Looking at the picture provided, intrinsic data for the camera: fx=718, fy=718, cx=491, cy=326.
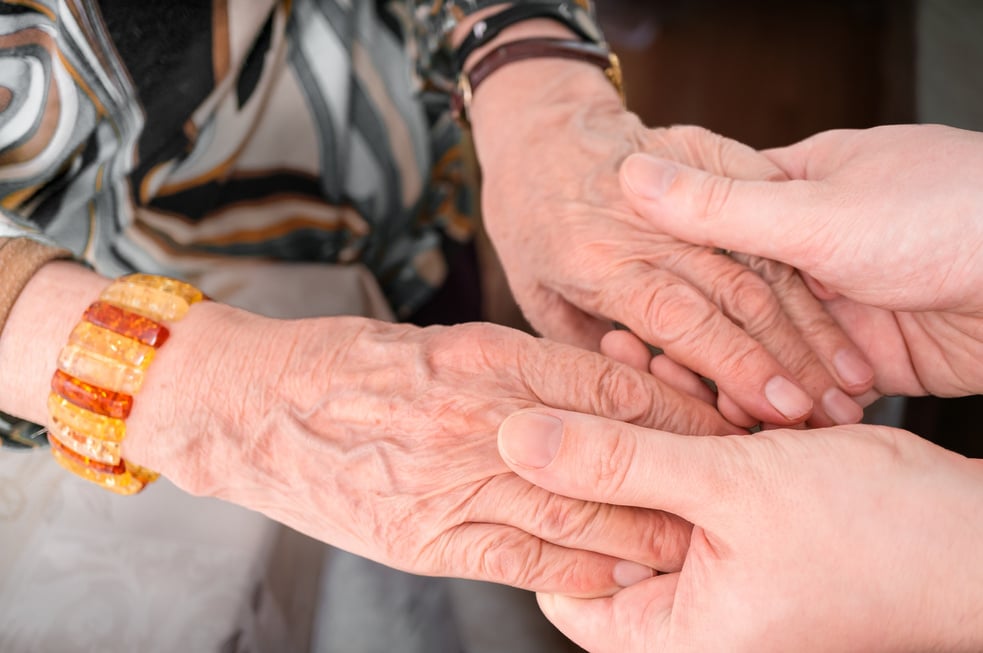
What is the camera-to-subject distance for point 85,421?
2.23ft

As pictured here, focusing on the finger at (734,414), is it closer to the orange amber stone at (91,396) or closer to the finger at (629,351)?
the finger at (629,351)

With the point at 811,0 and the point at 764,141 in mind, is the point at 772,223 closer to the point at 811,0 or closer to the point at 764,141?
the point at 764,141

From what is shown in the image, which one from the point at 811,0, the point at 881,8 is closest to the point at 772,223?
the point at 881,8

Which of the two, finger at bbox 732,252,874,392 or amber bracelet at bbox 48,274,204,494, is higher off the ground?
amber bracelet at bbox 48,274,204,494

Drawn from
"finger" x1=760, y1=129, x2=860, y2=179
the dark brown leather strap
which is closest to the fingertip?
"finger" x1=760, y1=129, x2=860, y2=179

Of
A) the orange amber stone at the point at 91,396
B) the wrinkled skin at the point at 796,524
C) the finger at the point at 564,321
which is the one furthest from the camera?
the finger at the point at 564,321

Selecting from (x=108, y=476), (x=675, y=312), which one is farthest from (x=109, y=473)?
(x=675, y=312)

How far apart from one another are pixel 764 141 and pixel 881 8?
0.45 metres

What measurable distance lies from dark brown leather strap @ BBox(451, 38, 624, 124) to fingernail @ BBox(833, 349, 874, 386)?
48 centimetres

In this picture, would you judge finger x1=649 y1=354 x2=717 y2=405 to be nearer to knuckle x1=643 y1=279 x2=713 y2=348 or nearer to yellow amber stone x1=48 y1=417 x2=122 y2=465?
knuckle x1=643 y1=279 x2=713 y2=348

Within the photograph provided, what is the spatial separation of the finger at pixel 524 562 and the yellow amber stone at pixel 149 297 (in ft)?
1.14

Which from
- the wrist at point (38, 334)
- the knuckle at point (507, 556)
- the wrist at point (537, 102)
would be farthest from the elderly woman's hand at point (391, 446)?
the wrist at point (537, 102)

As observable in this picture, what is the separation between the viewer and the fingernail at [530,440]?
61 centimetres

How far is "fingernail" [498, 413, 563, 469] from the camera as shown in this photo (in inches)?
24.2
